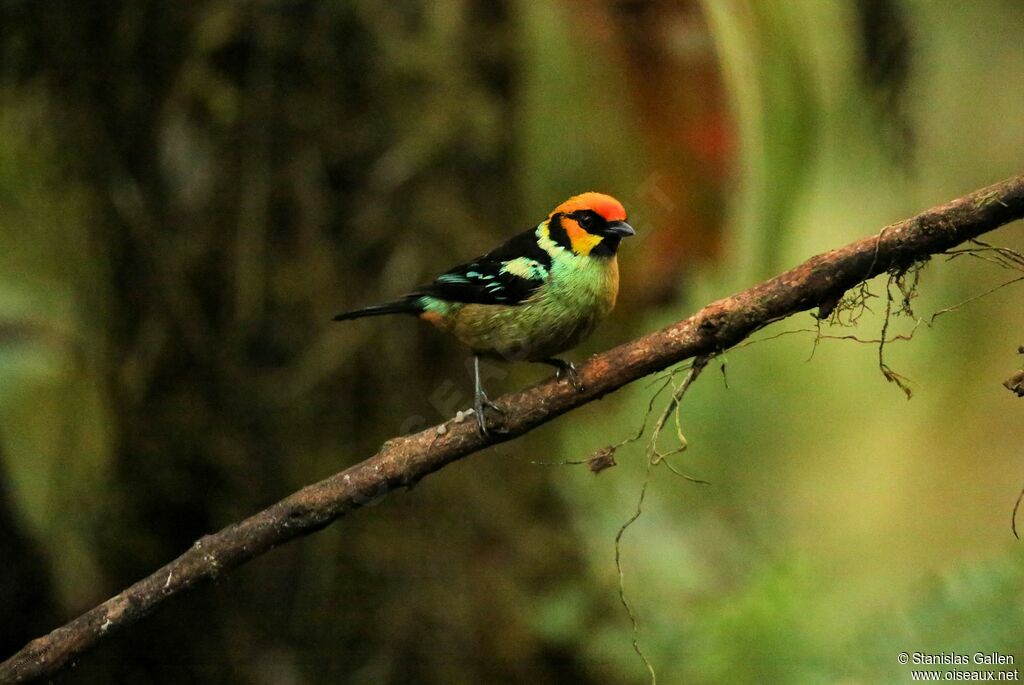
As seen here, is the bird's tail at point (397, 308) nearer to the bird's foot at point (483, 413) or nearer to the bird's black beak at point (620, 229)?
the bird's black beak at point (620, 229)

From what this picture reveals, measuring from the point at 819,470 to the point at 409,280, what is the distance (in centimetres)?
252

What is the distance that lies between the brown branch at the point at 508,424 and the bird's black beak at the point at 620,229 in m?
0.79

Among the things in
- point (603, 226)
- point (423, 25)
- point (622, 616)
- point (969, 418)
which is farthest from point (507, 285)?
point (969, 418)

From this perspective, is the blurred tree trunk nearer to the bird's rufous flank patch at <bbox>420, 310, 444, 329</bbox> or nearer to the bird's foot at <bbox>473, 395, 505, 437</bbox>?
the bird's rufous flank patch at <bbox>420, 310, 444, 329</bbox>

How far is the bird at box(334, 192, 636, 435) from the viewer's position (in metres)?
3.02

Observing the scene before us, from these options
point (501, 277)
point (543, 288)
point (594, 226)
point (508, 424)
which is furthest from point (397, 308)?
point (508, 424)

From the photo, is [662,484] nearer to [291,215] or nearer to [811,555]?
[811,555]

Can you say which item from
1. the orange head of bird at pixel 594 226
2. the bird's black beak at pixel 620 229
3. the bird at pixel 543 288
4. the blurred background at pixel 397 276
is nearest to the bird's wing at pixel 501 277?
the bird at pixel 543 288

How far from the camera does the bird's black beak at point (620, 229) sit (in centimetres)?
303

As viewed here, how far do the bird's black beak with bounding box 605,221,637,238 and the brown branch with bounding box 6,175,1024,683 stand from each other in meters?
0.79

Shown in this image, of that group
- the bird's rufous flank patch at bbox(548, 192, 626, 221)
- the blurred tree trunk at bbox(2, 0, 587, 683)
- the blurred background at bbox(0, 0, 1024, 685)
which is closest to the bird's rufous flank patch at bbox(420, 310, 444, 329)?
the blurred background at bbox(0, 0, 1024, 685)

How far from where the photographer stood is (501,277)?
311 centimetres

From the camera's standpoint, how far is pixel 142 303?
3873 mm

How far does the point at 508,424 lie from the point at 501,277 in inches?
32.9
